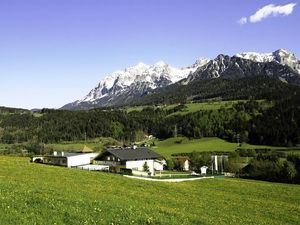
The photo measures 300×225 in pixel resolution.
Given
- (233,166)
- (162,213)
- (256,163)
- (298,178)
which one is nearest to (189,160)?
(233,166)

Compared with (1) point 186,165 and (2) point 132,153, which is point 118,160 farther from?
(1) point 186,165

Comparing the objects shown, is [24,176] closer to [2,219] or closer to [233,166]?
[2,219]

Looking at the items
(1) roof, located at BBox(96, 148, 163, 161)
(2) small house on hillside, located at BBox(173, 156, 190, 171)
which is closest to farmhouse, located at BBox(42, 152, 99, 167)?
(1) roof, located at BBox(96, 148, 163, 161)

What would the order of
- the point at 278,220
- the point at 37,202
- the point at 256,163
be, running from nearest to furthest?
the point at 37,202
the point at 278,220
the point at 256,163

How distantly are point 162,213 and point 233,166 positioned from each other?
440 ft

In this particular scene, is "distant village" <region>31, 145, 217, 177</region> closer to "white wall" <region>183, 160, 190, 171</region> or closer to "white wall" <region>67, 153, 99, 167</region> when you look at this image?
"white wall" <region>67, 153, 99, 167</region>

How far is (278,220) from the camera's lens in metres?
34.4

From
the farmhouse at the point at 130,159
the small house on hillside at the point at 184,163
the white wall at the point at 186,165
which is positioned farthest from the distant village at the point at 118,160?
the white wall at the point at 186,165

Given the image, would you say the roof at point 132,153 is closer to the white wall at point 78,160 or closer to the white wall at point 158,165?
the white wall at point 158,165

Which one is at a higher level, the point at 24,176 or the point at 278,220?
the point at 24,176

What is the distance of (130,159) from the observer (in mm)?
127250

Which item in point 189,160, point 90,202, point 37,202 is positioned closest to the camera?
point 37,202

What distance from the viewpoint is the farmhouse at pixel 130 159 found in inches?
4970

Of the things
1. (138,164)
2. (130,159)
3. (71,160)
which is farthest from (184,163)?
(71,160)
